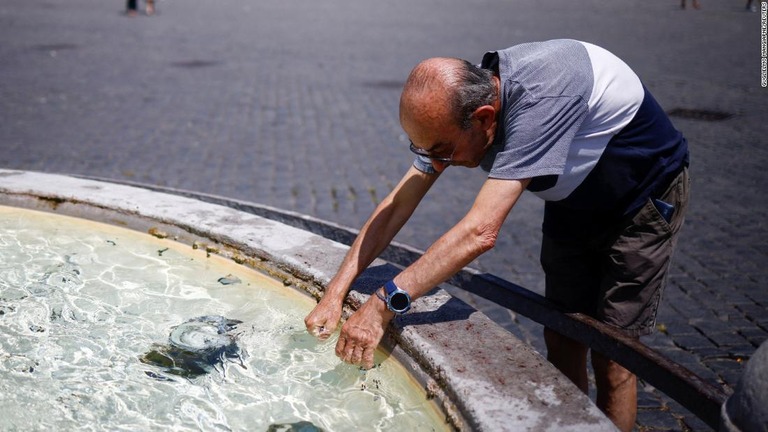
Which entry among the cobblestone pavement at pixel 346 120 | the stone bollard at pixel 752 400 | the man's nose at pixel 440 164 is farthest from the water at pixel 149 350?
the cobblestone pavement at pixel 346 120

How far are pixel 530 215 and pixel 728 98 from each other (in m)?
5.43

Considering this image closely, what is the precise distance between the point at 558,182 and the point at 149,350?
5.20 ft

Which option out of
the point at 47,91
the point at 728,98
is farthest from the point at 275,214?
the point at 728,98

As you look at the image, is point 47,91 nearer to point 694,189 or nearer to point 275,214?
point 275,214

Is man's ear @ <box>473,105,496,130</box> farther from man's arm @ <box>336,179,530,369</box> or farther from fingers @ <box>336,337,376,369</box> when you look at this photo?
fingers @ <box>336,337,376,369</box>

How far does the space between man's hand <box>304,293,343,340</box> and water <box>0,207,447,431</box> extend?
58 millimetres

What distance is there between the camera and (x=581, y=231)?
9.09ft

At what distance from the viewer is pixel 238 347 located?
281cm

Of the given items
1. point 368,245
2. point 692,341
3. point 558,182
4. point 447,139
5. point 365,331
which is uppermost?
point 447,139

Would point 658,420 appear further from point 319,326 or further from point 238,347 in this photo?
point 238,347

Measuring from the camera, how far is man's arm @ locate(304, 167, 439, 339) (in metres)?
2.75

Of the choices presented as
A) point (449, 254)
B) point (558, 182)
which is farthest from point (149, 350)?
point (558, 182)

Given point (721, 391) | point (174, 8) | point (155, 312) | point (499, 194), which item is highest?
point (499, 194)

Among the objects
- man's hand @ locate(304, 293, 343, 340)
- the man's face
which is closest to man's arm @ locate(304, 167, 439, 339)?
man's hand @ locate(304, 293, 343, 340)
